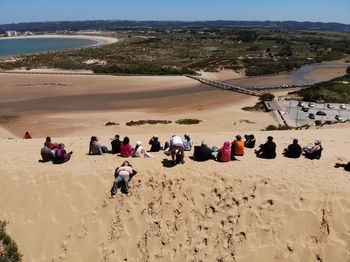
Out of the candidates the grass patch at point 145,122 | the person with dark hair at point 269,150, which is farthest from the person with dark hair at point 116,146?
the grass patch at point 145,122

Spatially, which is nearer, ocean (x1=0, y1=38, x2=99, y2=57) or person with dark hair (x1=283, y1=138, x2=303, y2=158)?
person with dark hair (x1=283, y1=138, x2=303, y2=158)

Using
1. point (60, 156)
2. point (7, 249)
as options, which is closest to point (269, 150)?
point (60, 156)

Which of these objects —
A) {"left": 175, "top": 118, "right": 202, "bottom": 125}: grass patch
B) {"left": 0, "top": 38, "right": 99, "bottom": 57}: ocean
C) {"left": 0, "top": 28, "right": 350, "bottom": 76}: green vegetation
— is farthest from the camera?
{"left": 0, "top": 38, "right": 99, "bottom": 57}: ocean

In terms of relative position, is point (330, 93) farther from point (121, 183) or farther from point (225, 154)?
point (121, 183)

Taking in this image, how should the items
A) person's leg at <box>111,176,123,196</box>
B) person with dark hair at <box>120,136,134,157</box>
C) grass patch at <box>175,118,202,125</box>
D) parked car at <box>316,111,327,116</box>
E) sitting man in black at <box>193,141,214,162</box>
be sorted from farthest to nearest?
parked car at <box>316,111,327,116</box>
grass patch at <box>175,118,202,125</box>
person with dark hair at <box>120,136,134,157</box>
sitting man in black at <box>193,141,214,162</box>
person's leg at <box>111,176,123,196</box>

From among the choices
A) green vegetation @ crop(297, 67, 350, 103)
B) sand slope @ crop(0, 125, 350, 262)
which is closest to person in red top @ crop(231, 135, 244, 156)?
sand slope @ crop(0, 125, 350, 262)

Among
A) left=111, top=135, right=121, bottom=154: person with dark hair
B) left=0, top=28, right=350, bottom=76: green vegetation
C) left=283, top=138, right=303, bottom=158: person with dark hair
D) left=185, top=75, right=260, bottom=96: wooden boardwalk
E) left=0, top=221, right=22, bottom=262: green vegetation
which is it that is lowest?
left=185, top=75, right=260, bottom=96: wooden boardwalk

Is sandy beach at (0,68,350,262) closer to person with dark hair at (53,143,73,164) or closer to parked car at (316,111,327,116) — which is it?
person with dark hair at (53,143,73,164)
